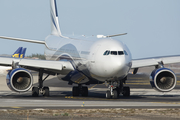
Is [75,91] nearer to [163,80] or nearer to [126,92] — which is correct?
[126,92]

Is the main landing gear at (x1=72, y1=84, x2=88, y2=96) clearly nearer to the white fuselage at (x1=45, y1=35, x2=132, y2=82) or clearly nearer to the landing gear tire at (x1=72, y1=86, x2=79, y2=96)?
the landing gear tire at (x1=72, y1=86, x2=79, y2=96)

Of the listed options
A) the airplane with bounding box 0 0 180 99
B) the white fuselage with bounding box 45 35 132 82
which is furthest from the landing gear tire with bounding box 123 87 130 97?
the white fuselage with bounding box 45 35 132 82

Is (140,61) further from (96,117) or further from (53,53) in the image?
(96,117)

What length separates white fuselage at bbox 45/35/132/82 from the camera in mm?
24017

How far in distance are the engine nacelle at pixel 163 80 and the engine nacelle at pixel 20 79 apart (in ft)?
26.9

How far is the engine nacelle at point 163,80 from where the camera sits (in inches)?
1030

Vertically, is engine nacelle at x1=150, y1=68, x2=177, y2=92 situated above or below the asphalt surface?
above

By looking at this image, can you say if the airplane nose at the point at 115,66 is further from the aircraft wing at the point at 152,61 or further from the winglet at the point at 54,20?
the winglet at the point at 54,20

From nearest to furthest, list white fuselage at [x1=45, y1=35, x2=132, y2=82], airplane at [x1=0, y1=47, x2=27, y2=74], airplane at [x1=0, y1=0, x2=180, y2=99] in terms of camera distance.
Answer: white fuselage at [x1=45, y1=35, x2=132, y2=82] < airplane at [x1=0, y1=0, x2=180, y2=99] < airplane at [x1=0, y1=47, x2=27, y2=74]

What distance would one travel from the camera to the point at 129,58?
24703mm

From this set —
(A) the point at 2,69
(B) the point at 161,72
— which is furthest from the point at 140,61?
(A) the point at 2,69

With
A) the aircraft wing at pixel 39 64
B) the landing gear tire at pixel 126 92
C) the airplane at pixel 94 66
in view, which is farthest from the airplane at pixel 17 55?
the landing gear tire at pixel 126 92

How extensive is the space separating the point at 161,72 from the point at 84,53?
5455mm

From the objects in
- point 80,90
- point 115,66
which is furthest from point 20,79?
point 115,66
